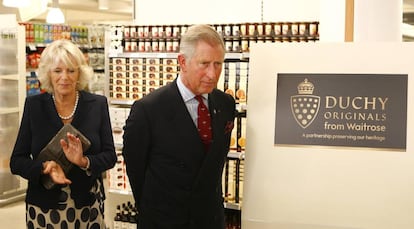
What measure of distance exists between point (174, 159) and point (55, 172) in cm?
61

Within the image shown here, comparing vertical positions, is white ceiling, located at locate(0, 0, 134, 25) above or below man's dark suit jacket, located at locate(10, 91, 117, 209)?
above

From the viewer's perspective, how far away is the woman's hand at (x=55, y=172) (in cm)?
248

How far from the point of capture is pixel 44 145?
260 cm

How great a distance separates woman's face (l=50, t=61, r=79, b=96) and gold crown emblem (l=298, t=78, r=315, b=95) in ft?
3.54

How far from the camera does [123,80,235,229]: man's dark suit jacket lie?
89.4 inches

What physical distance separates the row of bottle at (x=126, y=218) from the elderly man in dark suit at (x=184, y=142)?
2.64 meters

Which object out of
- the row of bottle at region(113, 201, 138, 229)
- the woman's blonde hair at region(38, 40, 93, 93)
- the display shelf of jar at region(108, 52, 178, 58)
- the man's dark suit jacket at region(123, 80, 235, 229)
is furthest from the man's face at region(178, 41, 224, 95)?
the row of bottle at region(113, 201, 138, 229)

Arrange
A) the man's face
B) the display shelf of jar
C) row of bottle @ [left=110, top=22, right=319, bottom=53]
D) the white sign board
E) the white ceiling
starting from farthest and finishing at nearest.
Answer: the white ceiling < the display shelf of jar < row of bottle @ [left=110, top=22, right=319, bottom=53] < the white sign board < the man's face

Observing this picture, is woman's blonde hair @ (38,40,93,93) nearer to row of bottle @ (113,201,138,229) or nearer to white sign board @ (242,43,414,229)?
white sign board @ (242,43,414,229)

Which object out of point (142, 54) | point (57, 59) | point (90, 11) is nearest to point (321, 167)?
point (57, 59)

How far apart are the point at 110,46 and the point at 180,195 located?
2.88 m

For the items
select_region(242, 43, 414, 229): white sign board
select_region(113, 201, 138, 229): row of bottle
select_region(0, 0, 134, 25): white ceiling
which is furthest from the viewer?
select_region(0, 0, 134, 25): white ceiling

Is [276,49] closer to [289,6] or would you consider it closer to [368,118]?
[368,118]

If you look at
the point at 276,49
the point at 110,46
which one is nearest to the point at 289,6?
the point at 110,46
